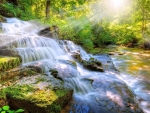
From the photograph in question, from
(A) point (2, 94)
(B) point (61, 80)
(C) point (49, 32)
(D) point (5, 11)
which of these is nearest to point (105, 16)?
(D) point (5, 11)

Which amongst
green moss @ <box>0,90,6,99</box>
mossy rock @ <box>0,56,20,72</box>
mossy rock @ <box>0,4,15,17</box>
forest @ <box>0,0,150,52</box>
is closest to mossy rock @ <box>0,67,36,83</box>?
mossy rock @ <box>0,56,20,72</box>

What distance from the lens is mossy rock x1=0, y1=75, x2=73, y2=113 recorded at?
328cm

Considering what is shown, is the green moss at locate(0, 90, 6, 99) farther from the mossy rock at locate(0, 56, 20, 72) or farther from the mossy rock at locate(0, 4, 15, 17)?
the mossy rock at locate(0, 4, 15, 17)

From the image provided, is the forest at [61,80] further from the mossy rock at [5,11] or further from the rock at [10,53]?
the mossy rock at [5,11]

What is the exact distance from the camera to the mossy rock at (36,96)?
328 cm

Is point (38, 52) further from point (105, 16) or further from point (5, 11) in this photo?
point (105, 16)

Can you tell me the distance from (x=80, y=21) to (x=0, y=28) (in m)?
7.15

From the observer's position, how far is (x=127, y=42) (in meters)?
20.8

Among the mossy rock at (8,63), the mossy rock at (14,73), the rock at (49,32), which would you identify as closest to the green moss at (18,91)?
the mossy rock at (14,73)

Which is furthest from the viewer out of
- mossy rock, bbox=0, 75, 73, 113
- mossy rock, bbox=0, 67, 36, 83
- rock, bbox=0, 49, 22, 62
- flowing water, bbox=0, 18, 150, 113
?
rock, bbox=0, 49, 22, 62

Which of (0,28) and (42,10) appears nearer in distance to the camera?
(0,28)

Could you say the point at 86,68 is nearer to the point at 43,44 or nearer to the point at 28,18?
the point at 43,44

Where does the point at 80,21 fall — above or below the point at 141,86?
above

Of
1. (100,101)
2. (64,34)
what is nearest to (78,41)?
(64,34)
